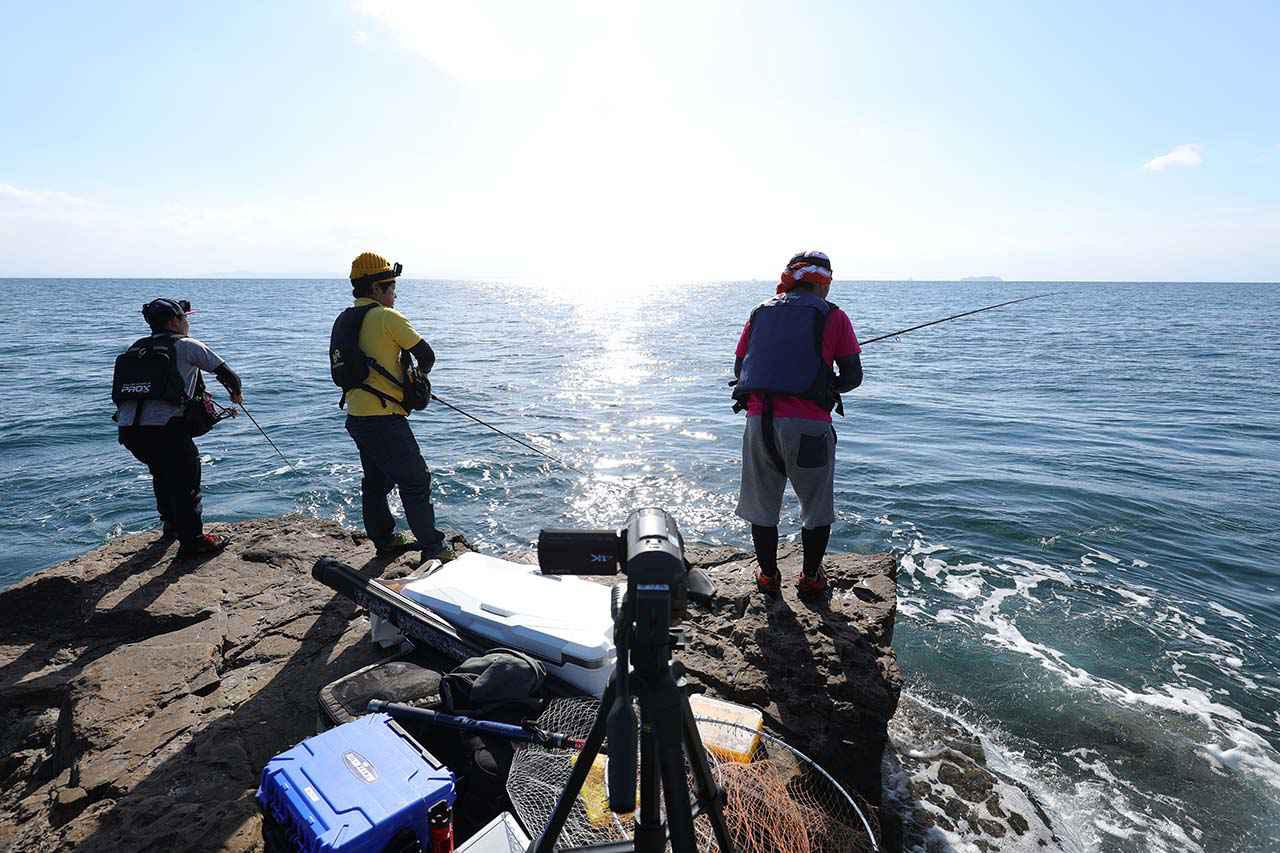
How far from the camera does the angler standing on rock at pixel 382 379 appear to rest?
500 cm

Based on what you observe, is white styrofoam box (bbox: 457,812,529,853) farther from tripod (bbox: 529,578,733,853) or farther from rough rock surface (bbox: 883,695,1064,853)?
rough rock surface (bbox: 883,695,1064,853)

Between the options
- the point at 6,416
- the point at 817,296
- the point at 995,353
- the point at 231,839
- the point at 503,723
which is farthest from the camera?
the point at 995,353

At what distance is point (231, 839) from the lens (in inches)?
113

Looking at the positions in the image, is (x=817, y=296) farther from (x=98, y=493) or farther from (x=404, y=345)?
(x=98, y=493)

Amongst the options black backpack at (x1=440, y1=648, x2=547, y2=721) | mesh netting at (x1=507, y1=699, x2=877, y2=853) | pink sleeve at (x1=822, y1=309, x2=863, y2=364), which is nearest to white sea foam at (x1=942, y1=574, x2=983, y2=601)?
pink sleeve at (x1=822, y1=309, x2=863, y2=364)

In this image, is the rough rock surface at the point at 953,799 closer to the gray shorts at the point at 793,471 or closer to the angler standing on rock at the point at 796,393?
the angler standing on rock at the point at 796,393

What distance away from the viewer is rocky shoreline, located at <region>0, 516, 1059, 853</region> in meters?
3.25

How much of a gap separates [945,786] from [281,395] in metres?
18.5

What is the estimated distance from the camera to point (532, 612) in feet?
12.7

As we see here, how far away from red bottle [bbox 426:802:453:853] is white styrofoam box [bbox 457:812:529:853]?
0.21ft

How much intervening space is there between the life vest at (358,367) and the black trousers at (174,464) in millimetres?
1625

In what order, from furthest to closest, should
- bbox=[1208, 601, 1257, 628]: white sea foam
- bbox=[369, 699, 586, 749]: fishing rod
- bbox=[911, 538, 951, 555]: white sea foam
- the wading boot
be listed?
bbox=[911, 538, 951, 555]: white sea foam < bbox=[1208, 601, 1257, 628]: white sea foam < the wading boot < bbox=[369, 699, 586, 749]: fishing rod

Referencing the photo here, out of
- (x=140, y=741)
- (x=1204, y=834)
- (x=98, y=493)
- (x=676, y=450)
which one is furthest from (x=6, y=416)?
(x=1204, y=834)

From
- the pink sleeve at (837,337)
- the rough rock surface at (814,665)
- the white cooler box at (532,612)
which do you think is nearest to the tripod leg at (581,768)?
the white cooler box at (532,612)
